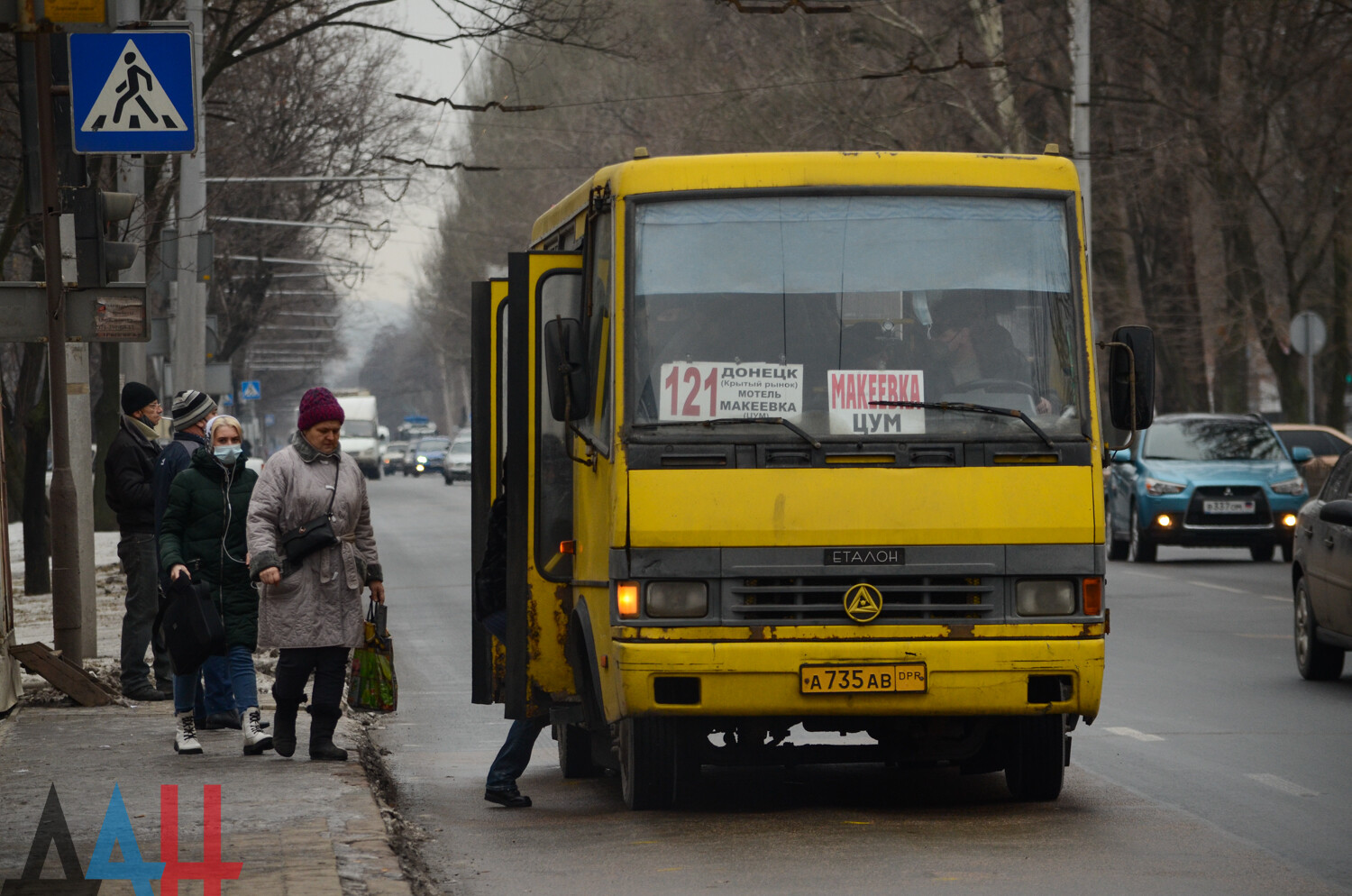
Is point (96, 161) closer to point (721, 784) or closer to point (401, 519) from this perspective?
point (721, 784)

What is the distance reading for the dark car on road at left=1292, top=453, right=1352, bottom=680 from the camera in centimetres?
1254

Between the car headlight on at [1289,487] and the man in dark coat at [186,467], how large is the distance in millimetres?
15547

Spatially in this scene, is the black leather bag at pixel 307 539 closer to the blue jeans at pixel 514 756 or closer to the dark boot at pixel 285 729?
the dark boot at pixel 285 729

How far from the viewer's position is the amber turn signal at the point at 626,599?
795 centimetres

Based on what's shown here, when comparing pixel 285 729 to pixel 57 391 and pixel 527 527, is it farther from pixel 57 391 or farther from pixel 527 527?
pixel 57 391

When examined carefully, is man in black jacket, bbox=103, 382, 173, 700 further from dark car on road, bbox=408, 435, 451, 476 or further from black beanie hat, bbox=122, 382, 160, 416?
dark car on road, bbox=408, 435, 451, 476

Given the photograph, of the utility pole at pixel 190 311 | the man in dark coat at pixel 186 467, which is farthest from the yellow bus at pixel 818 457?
the utility pole at pixel 190 311

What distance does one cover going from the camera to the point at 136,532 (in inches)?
497

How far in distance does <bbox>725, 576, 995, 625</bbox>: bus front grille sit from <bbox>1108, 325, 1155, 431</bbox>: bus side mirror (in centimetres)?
95

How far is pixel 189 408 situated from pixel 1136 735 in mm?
5132

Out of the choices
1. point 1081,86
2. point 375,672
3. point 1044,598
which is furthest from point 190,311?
point 1044,598

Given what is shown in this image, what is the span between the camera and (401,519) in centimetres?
4097

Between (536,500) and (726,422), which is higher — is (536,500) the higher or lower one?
the lower one

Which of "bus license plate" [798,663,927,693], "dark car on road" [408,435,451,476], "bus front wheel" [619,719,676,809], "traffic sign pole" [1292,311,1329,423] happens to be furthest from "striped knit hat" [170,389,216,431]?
"dark car on road" [408,435,451,476]
